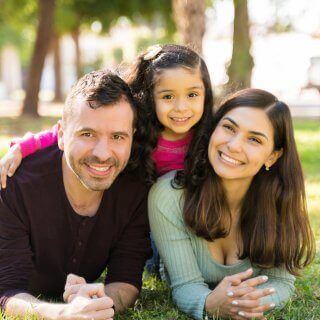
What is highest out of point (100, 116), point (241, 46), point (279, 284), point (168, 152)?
point (241, 46)

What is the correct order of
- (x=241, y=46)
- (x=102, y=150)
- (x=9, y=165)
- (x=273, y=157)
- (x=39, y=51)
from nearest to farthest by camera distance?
1. (x=102, y=150)
2. (x=9, y=165)
3. (x=273, y=157)
4. (x=241, y=46)
5. (x=39, y=51)

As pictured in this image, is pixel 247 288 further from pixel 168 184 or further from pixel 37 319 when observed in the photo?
pixel 37 319

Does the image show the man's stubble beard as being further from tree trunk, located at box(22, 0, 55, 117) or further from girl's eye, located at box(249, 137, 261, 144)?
tree trunk, located at box(22, 0, 55, 117)

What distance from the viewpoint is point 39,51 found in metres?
17.5

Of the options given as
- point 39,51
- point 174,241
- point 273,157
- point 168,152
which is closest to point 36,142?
point 168,152

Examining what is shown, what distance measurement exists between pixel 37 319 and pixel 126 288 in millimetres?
643

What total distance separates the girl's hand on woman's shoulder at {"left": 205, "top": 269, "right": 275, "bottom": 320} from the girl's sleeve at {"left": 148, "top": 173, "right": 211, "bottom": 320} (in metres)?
0.23

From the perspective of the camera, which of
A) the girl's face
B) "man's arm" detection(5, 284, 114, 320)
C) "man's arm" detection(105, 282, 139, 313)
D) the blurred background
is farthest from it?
the blurred background

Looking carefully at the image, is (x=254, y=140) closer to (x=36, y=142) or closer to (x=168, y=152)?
(x=168, y=152)

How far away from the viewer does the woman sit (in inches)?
138

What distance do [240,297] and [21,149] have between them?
5.01ft

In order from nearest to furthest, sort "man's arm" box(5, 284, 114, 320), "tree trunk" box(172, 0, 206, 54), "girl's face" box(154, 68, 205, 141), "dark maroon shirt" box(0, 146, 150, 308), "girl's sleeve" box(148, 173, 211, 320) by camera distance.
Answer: "man's arm" box(5, 284, 114, 320)
"dark maroon shirt" box(0, 146, 150, 308)
"girl's sleeve" box(148, 173, 211, 320)
"girl's face" box(154, 68, 205, 141)
"tree trunk" box(172, 0, 206, 54)

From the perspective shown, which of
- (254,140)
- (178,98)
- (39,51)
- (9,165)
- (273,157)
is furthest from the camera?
(39,51)

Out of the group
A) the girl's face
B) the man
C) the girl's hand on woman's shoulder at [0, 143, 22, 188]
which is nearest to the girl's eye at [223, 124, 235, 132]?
the girl's face
